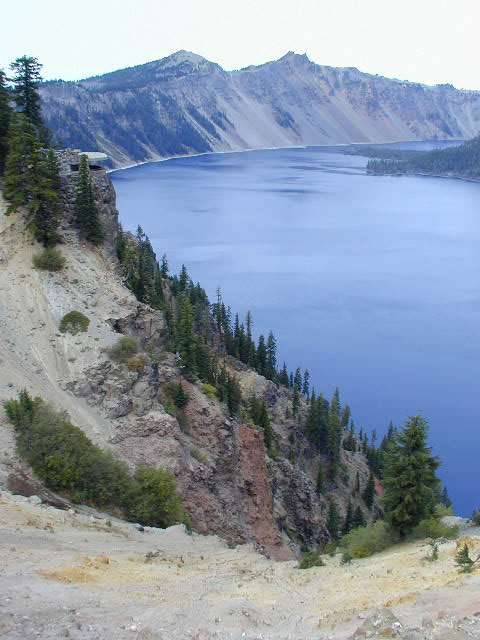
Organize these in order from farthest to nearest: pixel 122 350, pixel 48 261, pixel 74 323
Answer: pixel 48 261 < pixel 74 323 < pixel 122 350

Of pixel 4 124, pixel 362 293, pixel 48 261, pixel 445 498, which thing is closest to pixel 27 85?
pixel 4 124

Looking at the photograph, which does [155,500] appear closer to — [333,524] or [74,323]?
[74,323]

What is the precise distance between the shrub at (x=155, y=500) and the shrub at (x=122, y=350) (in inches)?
305

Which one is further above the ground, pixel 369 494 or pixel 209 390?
pixel 209 390

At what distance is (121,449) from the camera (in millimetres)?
30531

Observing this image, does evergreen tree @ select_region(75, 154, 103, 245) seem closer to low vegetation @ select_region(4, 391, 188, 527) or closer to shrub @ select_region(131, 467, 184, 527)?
low vegetation @ select_region(4, 391, 188, 527)

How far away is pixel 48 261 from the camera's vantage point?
38656 millimetres

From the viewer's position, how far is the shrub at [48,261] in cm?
3866

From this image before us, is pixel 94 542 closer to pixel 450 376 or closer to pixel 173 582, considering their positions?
pixel 173 582

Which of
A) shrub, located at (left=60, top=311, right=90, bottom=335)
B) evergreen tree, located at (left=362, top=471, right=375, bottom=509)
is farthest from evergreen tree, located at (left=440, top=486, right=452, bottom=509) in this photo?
shrub, located at (left=60, top=311, right=90, bottom=335)

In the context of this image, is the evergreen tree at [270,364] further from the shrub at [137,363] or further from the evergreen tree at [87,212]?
the shrub at [137,363]

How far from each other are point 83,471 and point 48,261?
17.4 m

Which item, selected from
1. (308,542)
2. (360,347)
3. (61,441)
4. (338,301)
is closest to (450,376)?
(360,347)

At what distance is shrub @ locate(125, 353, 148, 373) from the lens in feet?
111
